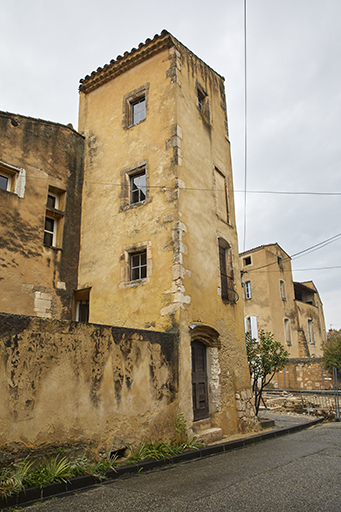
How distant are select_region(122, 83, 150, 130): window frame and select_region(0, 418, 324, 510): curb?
29.6ft

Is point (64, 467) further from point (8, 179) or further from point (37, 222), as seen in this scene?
point (8, 179)

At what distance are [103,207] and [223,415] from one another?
6767 mm

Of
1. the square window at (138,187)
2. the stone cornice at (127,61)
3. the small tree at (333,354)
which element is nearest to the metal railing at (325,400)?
the small tree at (333,354)

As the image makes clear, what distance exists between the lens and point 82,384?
19.6 ft

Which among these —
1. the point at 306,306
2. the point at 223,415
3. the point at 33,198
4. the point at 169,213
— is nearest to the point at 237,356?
the point at 223,415

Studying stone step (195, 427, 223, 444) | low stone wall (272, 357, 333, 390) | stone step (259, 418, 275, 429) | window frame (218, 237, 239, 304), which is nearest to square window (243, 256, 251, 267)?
low stone wall (272, 357, 333, 390)

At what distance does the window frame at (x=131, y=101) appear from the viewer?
1116 centimetres

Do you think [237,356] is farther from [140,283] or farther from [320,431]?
[140,283]

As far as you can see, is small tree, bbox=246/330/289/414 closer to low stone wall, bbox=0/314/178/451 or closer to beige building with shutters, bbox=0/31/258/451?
beige building with shutters, bbox=0/31/258/451

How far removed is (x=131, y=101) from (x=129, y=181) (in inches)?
115

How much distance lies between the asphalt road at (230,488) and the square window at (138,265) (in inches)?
181

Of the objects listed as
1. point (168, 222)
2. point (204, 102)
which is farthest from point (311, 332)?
point (168, 222)

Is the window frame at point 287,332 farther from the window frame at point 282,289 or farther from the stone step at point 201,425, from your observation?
the stone step at point 201,425

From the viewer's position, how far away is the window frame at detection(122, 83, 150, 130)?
11156mm
